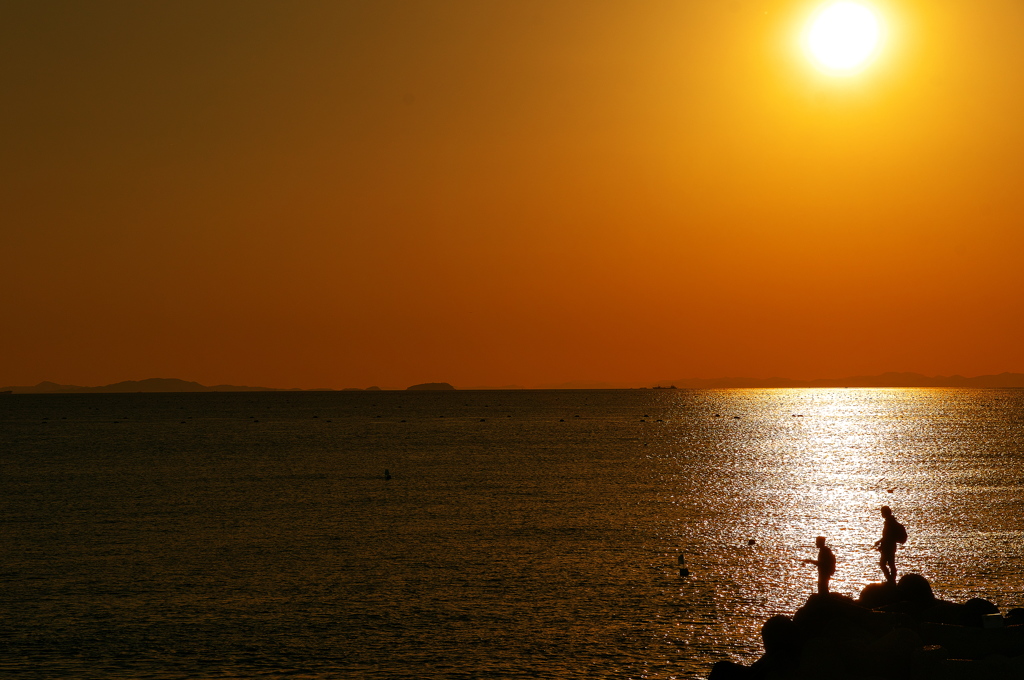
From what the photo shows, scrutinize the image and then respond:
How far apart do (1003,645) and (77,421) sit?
662ft

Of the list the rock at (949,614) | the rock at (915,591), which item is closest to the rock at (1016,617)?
the rock at (949,614)

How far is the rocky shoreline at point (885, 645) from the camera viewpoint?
20.1m

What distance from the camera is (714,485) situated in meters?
73.6

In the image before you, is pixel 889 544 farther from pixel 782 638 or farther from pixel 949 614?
pixel 782 638

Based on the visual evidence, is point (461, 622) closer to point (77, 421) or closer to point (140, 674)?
point (140, 674)

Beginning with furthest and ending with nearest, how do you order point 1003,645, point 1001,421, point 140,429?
point 1001,421
point 140,429
point 1003,645

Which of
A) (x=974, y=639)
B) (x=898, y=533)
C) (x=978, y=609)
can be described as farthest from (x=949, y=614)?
(x=898, y=533)

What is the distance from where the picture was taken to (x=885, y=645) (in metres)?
20.6

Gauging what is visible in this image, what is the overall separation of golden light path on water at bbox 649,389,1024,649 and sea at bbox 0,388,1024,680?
0.22 meters

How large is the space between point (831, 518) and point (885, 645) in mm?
33250

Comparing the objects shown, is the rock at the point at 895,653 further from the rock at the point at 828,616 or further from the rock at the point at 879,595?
the rock at the point at 879,595

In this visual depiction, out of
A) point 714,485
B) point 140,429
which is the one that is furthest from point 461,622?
point 140,429

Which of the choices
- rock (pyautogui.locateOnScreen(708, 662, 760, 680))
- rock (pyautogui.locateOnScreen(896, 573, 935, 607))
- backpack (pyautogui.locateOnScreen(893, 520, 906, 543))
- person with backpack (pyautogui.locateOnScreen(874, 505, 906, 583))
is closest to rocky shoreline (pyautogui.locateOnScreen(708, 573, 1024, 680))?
rock (pyautogui.locateOnScreen(708, 662, 760, 680))

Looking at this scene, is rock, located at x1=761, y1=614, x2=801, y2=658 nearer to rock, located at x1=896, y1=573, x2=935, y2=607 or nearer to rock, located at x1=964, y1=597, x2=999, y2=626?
rock, located at x1=964, y1=597, x2=999, y2=626
